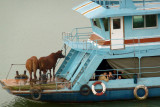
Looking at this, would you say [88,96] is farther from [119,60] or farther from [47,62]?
[47,62]

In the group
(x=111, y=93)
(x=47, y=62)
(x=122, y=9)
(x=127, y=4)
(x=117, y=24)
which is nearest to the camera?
(x=111, y=93)

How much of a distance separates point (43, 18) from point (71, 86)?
29488 millimetres

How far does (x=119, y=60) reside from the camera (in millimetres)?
28375

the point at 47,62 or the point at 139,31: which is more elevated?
the point at 139,31

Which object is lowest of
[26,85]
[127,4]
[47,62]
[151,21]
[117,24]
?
[26,85]

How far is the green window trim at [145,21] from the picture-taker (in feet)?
93.9

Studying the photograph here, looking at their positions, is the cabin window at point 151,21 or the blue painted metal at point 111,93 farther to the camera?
the cabin window at point 151,21

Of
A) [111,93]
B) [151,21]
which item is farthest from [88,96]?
[151,21]

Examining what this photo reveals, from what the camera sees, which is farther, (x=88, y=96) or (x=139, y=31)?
(x=139, y=31)

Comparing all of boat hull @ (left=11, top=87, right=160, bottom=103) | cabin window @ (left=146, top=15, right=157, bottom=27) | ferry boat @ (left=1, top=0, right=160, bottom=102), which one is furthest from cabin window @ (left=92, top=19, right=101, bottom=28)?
boat hull @ (left=11, top=87, right=160, bottom=103)

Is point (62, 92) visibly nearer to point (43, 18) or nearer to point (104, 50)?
point (104, 50)

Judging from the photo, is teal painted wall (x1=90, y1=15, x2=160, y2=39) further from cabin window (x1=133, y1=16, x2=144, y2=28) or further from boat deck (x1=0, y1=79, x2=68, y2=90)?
boat deck (x1=0, y1=79, x2=68, y2=90)

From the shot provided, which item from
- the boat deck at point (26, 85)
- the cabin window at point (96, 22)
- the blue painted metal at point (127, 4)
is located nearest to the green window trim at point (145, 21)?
the blue painted metal at point (127, 4)

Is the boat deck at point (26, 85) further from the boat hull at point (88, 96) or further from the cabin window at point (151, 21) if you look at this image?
the cabin window at point (151, 21)
